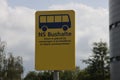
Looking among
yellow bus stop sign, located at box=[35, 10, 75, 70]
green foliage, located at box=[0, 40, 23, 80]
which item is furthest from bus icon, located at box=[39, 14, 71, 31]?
green foliage, located at box=[0, 40, 23, 80]

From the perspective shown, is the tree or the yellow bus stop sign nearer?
the yellow bus stop sign

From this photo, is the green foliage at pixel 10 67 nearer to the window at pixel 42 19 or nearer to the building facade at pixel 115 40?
the building facade at pixel 115 40

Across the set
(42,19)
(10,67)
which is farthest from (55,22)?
(10,67)

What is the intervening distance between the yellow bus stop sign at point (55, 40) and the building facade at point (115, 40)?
58.3 metres

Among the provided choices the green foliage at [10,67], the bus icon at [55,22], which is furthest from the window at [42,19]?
the green foliage at [10,67]

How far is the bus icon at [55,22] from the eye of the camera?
24.4ft

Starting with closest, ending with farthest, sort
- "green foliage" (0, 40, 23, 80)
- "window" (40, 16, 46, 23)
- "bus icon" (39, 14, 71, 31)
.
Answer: "bus icon" (39, 14, 71, 31), "window" (40, 16, 46, 23), "green foliage" (0, 40, 23, 80)

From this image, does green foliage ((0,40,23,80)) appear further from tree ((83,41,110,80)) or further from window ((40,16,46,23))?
window ((40,16,46,23))

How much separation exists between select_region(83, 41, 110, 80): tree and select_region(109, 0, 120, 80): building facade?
1123 mm

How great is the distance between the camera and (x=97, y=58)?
216 ft

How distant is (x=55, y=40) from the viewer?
7.45 meters

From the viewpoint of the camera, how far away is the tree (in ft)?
216

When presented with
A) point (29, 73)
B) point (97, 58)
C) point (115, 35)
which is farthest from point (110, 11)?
point (29, 73)

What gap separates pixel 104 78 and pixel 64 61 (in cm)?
6071
